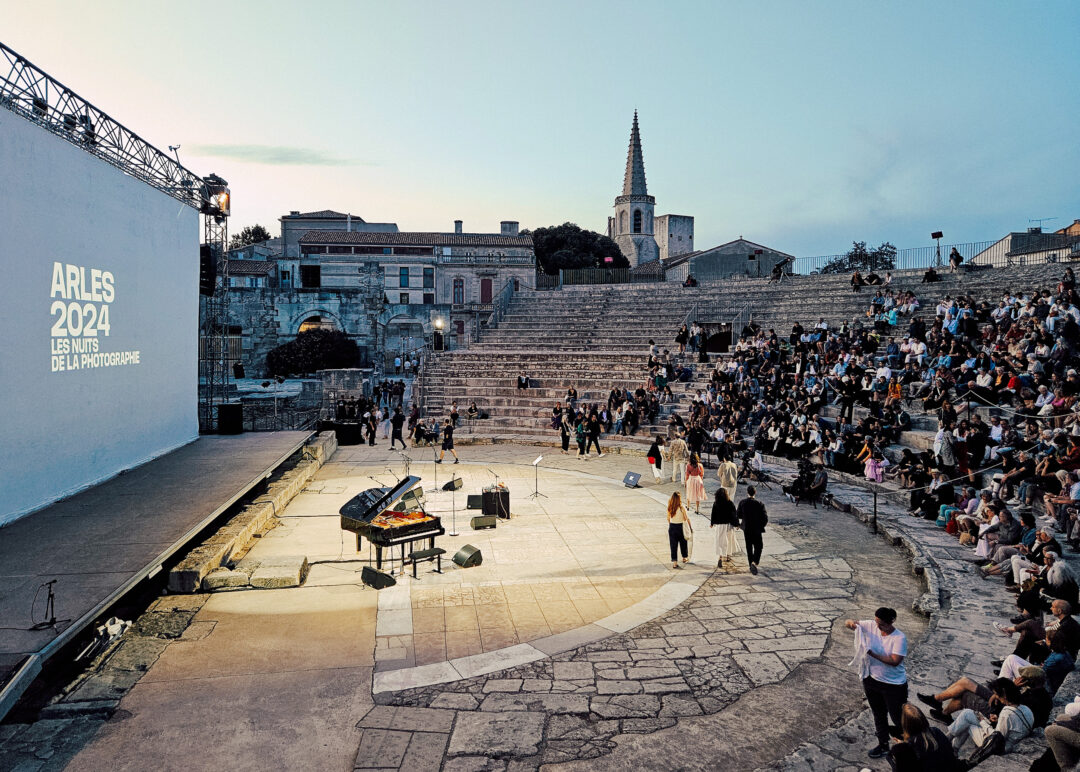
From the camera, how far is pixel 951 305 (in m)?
22.2

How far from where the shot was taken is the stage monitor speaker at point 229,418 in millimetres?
21272

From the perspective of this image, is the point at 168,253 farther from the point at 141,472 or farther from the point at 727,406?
the point at 727,406

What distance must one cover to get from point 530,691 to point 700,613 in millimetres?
2997

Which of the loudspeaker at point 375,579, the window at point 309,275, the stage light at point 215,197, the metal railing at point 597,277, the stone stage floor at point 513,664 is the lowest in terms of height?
the stone stage floor at point 513,664

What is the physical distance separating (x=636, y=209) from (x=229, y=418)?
2722 inches

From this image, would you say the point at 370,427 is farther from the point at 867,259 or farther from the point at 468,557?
the point at 867,259

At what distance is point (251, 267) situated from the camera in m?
57.7

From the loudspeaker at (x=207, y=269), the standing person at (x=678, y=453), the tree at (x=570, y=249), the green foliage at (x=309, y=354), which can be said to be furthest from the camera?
the tree at (x=570, y=249)

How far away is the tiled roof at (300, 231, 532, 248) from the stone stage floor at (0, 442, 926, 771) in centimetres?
5249

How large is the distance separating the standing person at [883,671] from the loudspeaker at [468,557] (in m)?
6.42

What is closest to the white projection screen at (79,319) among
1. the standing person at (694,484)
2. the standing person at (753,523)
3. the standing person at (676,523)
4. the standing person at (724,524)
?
the standing person at (676,523)

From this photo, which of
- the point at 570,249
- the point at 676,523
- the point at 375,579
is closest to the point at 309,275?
the point at 570,249

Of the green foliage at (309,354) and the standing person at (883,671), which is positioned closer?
the standing person at (883,671)

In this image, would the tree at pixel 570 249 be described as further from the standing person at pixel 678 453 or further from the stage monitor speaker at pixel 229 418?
the standing person at pixel 678 453
